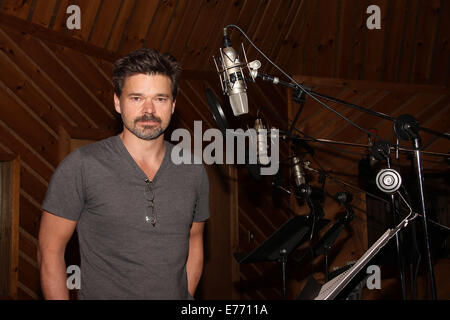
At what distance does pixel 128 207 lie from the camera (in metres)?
1.96

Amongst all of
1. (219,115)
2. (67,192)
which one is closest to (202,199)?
(219,115)

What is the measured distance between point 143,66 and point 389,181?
1.08 metres

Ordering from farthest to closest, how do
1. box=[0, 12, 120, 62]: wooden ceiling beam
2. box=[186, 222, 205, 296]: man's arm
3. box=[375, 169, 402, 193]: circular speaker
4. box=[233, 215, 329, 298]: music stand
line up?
box=[0, 12, 120, 62]: wooden ceiling beam < box=[233, 215, 329, 298]: music stand < box=[186, 222, 205, 296]: man's arm < box=[375, 169, 402, 193]: circular speaker

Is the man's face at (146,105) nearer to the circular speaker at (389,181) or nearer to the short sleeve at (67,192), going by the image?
the short sleeve at (67,192)

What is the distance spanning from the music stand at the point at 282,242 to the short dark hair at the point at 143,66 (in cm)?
113

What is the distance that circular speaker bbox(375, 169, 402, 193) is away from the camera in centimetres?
184

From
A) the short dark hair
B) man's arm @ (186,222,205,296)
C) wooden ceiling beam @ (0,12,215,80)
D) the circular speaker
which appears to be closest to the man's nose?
the short dark hair

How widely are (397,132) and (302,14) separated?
3.81m

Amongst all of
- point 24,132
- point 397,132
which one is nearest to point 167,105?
point 397,132

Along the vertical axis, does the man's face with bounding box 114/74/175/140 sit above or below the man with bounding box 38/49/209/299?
above

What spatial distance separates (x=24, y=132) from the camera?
368 centimetres

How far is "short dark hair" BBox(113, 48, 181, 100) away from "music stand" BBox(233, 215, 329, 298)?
1.13 m

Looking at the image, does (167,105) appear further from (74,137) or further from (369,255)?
(74,137)

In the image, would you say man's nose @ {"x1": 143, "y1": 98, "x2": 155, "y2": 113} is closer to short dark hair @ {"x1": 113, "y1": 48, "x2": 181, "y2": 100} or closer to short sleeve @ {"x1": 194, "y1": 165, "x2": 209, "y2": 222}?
short dark hair @ {"x1": 113, "y1": 48, "x2": 181, "y2": 100}
